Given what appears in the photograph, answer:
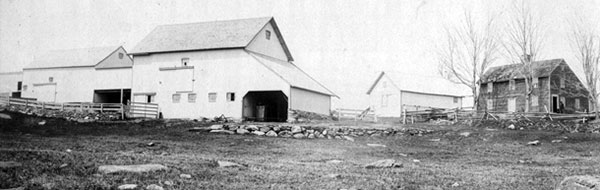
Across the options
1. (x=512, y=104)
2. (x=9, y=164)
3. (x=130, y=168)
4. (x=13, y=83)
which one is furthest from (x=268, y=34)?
(x=13, y=83)

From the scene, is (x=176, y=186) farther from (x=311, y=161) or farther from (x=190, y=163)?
(x=311, y=161)

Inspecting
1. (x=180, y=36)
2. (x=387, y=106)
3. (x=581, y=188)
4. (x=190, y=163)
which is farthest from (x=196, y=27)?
(x=581, y=188)

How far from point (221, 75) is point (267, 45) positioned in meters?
5.39

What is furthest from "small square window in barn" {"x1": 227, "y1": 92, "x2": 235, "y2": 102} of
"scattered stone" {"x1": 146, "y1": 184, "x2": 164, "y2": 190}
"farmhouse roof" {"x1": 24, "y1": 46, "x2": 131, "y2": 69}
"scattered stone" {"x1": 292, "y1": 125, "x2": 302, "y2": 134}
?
"scattered stone" {"x1": 146, "y1": 184, "x2": 164, "y2": 190}

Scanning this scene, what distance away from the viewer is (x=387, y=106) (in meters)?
57.0

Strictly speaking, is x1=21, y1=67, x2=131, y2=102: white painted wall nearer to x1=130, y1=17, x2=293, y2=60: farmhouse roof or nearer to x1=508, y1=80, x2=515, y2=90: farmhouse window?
x1=130, y1=17, x2=293, y2=60: farmhouse roof

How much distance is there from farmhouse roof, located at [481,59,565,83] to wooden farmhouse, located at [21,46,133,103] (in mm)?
35355

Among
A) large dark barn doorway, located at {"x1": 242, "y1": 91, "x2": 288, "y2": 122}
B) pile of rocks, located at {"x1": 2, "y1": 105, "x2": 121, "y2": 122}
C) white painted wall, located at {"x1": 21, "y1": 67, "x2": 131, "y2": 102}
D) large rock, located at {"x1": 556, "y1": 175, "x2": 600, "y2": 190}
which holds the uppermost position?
white painted wall, located at {"x1": 21, "y1": 67, "x2": 131, "y2": 102}

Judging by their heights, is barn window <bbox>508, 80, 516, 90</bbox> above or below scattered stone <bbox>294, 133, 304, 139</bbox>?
above

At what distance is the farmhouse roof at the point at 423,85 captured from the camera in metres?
55.6

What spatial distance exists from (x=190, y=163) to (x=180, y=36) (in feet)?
95.3

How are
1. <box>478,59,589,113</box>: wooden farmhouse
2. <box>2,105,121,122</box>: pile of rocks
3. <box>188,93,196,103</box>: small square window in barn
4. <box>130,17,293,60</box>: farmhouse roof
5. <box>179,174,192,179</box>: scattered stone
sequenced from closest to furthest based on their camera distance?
<box>179,174,192,179</box>: scattered stone < <box>2,105,121,122</box>: pile of rocks < <box>188,93,196,103</box>: small square window in barn < <box>130,17,293,60</box>: farmhouse roof < <box>478,59,589,113</box>: wooden farmhouse

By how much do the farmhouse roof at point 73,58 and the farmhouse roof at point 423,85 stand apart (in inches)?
1165

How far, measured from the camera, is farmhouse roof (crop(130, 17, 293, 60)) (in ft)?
119
